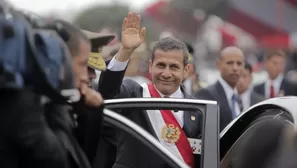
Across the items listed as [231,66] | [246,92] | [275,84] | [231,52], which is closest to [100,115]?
[231,66]

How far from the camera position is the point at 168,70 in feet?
20.1

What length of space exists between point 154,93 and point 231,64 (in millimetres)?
3545

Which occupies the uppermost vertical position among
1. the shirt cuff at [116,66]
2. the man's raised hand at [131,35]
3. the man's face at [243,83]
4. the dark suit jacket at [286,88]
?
the man's raised hand at [131,35]

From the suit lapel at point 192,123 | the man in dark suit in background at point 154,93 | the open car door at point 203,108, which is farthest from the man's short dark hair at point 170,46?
the open car door at point 203,108

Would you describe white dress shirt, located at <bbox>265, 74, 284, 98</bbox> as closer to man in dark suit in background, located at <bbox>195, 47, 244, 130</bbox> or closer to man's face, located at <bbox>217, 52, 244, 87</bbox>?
man in dark suit in background, located at <bbox>195, 47, 244, 130</bbox>

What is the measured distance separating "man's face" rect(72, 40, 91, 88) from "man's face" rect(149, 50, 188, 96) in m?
1.80

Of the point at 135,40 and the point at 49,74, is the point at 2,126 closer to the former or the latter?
the point at 49,74

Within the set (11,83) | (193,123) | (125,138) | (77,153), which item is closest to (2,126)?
(11,83)

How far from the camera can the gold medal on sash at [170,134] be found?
18.2ft

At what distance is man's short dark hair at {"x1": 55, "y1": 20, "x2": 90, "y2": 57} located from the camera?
13.9 feet

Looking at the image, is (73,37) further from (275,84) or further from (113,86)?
(275,84)

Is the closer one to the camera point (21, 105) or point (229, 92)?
point (21, 105)

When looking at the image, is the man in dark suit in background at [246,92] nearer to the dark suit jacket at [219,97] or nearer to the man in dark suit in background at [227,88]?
the man in dark suit in background at [227,88]

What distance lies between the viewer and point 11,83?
12.2 feet
